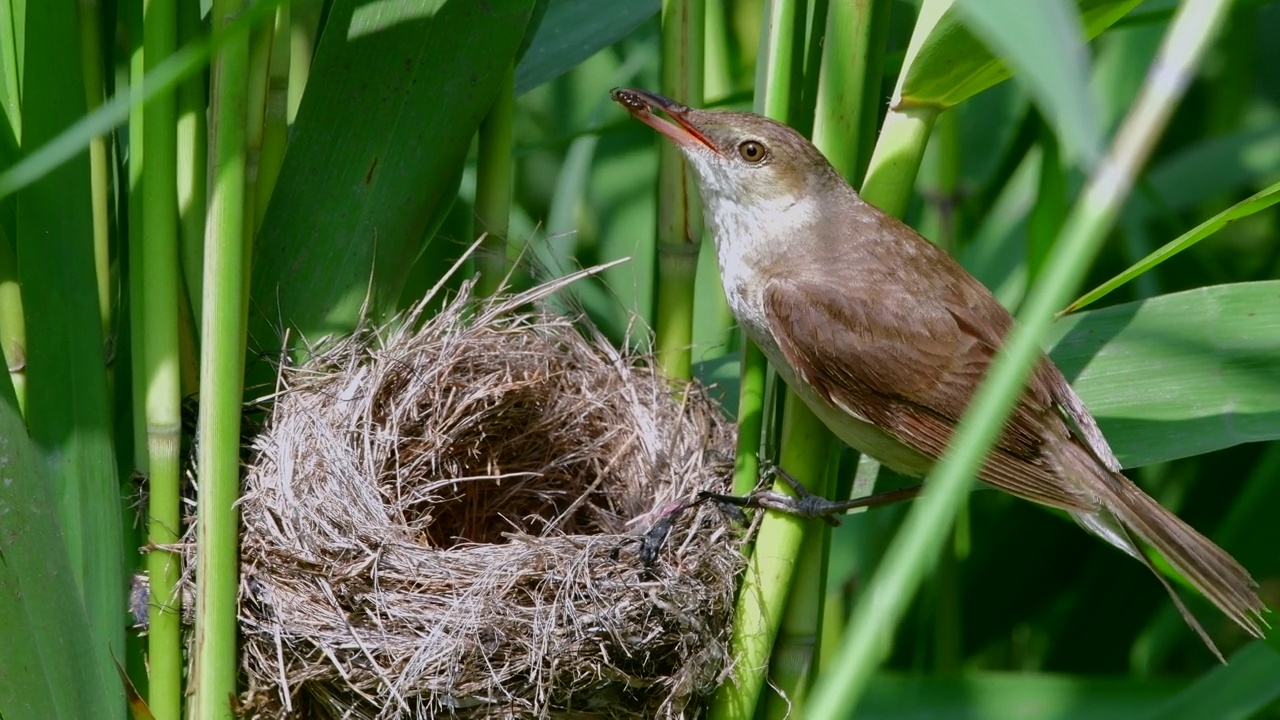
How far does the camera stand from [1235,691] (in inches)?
73.1

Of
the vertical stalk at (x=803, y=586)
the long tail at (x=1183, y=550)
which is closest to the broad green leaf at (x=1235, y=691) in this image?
the long tail at (x=1183, y=550)

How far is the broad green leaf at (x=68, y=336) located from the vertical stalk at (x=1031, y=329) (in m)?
1.05

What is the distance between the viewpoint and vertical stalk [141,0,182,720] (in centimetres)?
140

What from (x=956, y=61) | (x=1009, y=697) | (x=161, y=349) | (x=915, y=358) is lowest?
(x=1009, y=697)

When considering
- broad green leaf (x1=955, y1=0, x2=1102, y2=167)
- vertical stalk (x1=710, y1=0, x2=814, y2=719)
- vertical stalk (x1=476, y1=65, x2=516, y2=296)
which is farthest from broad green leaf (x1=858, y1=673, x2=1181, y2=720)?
broad green leaf (x1=955, y1=0, x2=1102, y2=167)

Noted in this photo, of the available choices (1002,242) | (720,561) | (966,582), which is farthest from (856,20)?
(966,582)

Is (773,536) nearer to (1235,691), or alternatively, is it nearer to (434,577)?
(434,577)

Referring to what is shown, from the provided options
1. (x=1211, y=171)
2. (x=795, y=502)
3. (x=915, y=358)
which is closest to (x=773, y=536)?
(x=795, y=502)

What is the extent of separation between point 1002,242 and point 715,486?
1.20 m

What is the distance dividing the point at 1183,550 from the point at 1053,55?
4.40ft

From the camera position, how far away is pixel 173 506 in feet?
4.90

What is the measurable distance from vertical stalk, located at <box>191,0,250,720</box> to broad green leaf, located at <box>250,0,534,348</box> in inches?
7.9

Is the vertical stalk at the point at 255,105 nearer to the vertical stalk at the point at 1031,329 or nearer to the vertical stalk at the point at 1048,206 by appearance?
the vertical stalk at the point at 1031,329

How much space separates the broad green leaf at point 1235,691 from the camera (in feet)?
5.96
